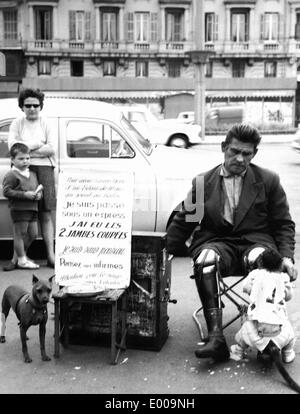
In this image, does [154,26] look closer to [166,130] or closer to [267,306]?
[166,130]

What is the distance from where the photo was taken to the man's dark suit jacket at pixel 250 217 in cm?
446

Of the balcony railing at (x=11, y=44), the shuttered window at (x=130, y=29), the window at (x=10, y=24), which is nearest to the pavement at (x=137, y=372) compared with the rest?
the balcony railing at (x=11, y=44)

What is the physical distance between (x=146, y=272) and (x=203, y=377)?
2.78 ft

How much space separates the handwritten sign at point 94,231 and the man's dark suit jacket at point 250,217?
1.54 ft

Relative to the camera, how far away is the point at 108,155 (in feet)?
23.6

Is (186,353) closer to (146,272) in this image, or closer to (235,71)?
Result: (146,272)

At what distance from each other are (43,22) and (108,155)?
43699 mm

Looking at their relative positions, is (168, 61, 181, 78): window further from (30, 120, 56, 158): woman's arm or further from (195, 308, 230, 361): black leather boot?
(195, 308, 230, 361): black leather boot

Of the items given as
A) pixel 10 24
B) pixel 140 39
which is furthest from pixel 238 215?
pixel 10 24

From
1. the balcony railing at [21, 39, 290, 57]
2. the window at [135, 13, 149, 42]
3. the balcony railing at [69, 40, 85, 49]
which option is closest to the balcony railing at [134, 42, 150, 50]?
the balcony railing at [21, 39, 290, 57]

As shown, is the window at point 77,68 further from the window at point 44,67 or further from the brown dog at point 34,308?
the brown dog at point 34,308

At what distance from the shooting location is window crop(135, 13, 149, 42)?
4834 centimetres

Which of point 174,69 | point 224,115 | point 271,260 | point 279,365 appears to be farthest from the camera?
point 174,69

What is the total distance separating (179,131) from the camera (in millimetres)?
23641
